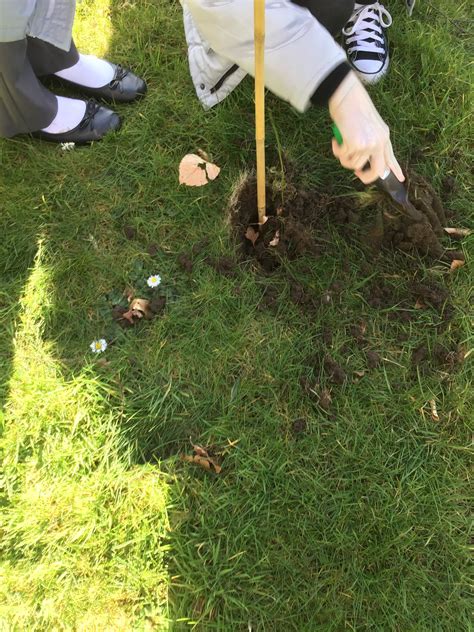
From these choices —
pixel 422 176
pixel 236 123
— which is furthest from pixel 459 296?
pixel 236 123

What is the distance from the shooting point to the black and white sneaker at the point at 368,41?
2.19 m

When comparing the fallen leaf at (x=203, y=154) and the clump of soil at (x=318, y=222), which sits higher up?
the fallen leaf at (x=203, y=154)

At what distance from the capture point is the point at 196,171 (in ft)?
6.86

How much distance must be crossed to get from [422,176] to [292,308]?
0.78 meters

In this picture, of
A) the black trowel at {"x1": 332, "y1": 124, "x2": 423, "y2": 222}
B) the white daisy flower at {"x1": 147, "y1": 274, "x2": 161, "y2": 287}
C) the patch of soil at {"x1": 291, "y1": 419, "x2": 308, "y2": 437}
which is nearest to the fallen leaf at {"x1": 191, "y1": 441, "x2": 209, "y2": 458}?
the patch of soil at {"x1": 291, "y1": 419, "x2": 308, "y2": 437}

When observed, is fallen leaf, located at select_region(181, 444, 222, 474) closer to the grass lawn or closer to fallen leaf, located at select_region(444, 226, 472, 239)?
the grass lawn

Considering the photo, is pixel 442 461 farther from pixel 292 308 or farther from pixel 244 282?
pixel 244 282

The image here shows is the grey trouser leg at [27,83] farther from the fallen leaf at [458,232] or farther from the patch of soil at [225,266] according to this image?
the fallen leaf at [458,232]

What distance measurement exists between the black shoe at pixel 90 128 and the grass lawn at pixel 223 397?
58 mm

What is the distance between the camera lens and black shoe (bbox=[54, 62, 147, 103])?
2.26 m

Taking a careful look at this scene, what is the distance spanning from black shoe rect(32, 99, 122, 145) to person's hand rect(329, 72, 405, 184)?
3.93 feet

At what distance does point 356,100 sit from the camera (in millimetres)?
1340

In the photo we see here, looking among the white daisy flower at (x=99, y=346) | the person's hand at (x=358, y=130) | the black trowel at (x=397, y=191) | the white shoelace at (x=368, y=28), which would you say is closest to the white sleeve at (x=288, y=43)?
the person's hand at (x=358, y=130)

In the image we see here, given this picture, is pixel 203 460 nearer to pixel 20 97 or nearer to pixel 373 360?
pixel 373 360
